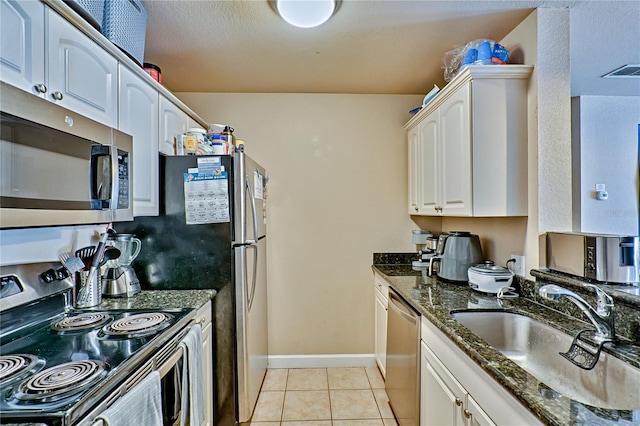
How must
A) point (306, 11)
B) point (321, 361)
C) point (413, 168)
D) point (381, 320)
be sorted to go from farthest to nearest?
1. point (321, 361)
2. point (413, 168)
3. point (381, 320)
4. point (306, 11)

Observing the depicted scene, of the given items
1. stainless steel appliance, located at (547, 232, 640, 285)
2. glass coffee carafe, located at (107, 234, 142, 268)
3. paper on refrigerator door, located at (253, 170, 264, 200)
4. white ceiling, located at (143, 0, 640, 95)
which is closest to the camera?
stainless steel appliance, located at (547, 232, 640, 285)

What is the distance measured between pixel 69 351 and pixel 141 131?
1090 millimetres

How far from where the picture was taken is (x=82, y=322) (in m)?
1.38

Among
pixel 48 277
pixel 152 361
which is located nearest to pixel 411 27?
pixel 152 361

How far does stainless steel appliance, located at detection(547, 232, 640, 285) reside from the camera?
1.38 meters

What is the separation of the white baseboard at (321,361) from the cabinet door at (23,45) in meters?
2.54

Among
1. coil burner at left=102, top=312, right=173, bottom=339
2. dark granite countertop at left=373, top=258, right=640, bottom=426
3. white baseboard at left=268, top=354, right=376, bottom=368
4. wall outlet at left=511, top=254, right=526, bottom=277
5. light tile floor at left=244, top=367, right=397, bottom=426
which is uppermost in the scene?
wall outlet at left=511, top=254, right=526, bottom=277


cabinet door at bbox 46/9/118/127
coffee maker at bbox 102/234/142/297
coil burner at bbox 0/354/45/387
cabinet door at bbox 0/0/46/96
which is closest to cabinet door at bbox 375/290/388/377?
coffee maker at bbox 102/234/142/297

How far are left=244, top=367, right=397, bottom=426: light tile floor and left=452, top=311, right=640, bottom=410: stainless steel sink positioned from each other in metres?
1.04

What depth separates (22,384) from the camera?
90 centimetres

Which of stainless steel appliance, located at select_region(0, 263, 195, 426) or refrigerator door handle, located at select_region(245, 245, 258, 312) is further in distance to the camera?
refrigerator door handle, located at select_region(245, 245, 258, 312)

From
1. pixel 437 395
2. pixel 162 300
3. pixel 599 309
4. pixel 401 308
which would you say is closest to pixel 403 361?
pixel 401 308

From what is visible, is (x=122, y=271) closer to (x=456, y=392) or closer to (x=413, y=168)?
(x=456, y=392)

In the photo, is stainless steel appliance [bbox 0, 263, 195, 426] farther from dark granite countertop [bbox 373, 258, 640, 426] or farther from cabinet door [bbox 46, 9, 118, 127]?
dark granite countertop [bbox 373, 258, 640, 426]
